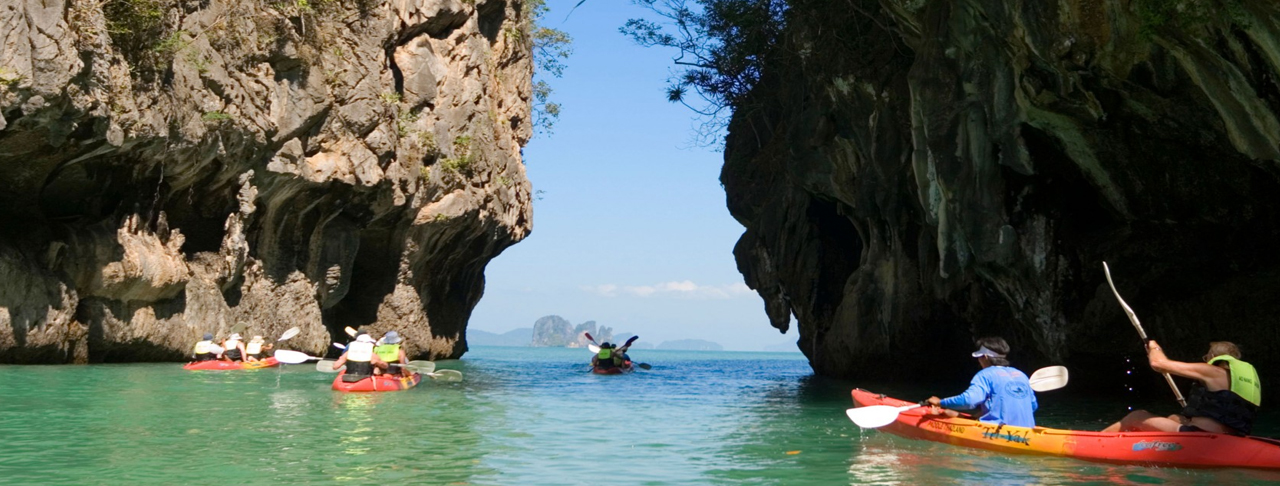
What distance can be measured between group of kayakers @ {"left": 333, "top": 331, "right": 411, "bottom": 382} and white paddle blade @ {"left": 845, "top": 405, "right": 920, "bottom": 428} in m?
9.14

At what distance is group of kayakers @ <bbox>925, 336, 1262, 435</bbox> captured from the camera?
33.5 ft

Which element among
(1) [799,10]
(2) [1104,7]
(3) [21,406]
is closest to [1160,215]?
(2) [1104,7]

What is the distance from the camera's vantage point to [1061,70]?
592 inches

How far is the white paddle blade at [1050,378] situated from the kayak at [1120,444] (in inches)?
45.1

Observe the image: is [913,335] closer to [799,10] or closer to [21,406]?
[799,10]

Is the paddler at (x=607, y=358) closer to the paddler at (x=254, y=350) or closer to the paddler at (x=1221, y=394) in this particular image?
the paddler at (x=254, y=350)

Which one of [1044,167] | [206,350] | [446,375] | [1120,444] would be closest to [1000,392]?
[1120,444]

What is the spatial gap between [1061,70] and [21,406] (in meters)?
14.0

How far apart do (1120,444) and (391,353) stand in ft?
41.3

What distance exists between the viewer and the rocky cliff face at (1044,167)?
13.7 metres

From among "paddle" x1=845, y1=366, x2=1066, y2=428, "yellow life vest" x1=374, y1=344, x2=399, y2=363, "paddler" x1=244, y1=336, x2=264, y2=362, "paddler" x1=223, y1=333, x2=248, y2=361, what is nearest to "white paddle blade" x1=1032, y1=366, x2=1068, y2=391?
"paddle" x1=845, y1=366, x2=1066, y2=428

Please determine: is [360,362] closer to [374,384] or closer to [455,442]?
[374,384]

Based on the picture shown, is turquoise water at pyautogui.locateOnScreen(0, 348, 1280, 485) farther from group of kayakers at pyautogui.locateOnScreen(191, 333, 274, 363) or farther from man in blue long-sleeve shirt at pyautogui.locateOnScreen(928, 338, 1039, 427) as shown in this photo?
group of kayakers at pyautogui.locateOnScreen(191, 333, 274, 363)

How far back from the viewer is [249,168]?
26875 millimetres
